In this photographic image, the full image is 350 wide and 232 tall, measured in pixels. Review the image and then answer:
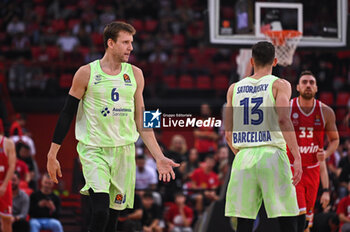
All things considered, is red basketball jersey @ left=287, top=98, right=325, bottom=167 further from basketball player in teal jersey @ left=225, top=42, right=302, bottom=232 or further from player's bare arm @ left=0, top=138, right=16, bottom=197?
player's bare arm @ left=0, top=138, right=16, bottom=197

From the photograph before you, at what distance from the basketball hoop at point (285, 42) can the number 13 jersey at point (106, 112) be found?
4017 millimetres

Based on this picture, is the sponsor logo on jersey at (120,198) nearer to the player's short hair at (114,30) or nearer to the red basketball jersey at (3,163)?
the player's short hair at (114,30)

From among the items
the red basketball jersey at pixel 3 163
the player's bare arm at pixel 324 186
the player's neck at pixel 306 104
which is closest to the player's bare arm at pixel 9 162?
the red basketball jersey at pixel 3 163

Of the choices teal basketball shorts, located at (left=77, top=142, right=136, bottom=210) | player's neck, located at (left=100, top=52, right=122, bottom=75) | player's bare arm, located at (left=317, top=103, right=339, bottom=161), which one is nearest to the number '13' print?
teal basketball shorts, located at (left=77, top=142, right=136, bottom=210)

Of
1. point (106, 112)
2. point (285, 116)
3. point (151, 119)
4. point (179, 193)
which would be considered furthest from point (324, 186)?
point (179, 193)

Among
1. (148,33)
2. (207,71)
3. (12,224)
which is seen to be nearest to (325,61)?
(207,71)

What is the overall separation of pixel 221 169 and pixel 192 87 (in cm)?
625

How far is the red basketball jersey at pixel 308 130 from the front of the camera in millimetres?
8094

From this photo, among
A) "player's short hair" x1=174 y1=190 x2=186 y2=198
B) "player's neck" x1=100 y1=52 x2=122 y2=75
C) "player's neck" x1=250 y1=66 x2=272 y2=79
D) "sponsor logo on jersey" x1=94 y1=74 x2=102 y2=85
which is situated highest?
"player's neck" x1=100 y1=52 x2=122 y2=75

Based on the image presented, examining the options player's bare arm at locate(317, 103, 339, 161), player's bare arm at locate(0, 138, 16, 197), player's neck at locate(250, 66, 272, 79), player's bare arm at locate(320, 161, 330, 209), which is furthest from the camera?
player's bare arm at locate(0, 138, 16, 197)

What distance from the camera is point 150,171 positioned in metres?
12.7

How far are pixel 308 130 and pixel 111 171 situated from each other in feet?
9.90

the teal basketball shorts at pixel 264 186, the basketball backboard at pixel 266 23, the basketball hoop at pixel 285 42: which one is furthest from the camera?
the basketball backboard at pixel 266 23

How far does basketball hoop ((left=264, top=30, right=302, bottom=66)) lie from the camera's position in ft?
32.3
